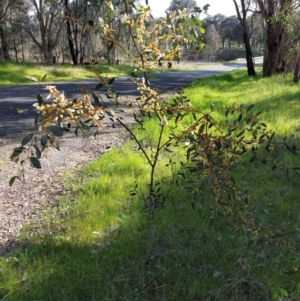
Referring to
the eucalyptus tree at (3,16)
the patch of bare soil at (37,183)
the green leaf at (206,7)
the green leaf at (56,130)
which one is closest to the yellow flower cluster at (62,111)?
the green leaf at (56,130)

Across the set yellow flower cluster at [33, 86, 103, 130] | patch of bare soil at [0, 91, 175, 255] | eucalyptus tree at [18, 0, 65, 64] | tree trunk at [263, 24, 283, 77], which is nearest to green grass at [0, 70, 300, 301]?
patch of bare soil at [0, 91, 175, 255]

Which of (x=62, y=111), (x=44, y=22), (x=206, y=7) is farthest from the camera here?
(x=44, y=22)

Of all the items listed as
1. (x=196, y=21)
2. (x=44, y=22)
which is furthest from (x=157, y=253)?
(x=44, y=22)

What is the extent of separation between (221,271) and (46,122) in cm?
146

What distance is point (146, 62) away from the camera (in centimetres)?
214

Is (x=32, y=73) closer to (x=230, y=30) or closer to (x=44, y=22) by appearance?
(x=44, y=22)

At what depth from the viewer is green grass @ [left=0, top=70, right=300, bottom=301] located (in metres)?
2.21

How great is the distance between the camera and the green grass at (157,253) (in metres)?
2.21

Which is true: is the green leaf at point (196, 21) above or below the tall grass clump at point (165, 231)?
above

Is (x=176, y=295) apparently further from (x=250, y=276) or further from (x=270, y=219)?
(x=270, y=219)

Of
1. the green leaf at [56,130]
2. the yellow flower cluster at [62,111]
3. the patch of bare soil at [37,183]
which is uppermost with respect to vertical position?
the yellow flower cluster at [62,111]

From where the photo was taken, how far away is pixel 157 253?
257 cm

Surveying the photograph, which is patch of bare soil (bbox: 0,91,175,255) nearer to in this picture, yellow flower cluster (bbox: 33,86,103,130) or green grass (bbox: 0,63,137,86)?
yellow flower cluster (bbox: 33,86,103,130)

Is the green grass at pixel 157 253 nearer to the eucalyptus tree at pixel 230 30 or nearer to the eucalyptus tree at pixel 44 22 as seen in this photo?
the eucalyptus tree at pixel 44 22
